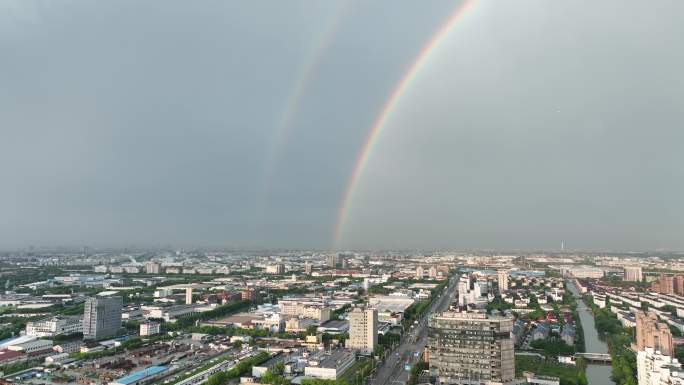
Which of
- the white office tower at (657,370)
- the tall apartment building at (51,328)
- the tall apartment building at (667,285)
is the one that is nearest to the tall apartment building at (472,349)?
the white office tower at (657,370)

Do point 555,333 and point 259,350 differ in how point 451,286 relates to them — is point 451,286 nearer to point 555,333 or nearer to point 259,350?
point 555,333

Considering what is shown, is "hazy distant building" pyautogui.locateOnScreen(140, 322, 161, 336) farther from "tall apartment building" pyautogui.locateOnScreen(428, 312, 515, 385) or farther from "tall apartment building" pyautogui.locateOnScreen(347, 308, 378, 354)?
"tall apartment building" pyautogui.locateOnScreen(428, 312, 515, 385)

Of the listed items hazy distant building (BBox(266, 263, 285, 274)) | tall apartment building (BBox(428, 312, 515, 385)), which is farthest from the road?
hazy distant building (BBox(266, 263, 285, 274))

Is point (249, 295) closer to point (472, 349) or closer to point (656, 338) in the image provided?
point (472, 349)

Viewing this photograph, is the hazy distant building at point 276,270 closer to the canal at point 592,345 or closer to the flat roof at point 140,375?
the canal at point 592,345

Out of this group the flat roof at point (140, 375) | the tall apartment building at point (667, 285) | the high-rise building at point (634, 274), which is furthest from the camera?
the high-rise building at point (634, 274)

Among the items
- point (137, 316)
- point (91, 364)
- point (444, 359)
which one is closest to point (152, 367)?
point (91, 364)
